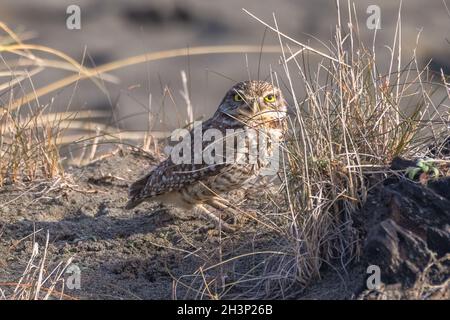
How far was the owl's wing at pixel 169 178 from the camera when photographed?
262 inches

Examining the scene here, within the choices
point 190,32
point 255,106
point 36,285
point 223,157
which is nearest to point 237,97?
Answer: point 255,106

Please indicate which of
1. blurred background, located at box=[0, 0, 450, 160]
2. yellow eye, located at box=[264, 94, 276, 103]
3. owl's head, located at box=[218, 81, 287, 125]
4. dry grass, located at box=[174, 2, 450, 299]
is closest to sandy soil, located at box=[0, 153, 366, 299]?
dry grass, located at box=[174, 2, 450, 299]

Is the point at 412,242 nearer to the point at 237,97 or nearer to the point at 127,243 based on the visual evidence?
the point at 127,243

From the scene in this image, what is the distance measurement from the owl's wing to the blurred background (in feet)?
17.5

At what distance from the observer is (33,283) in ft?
16.4

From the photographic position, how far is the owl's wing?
6664mm

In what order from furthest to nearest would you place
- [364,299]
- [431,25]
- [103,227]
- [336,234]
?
[431,25] → [103,227] → [336,234] → [364,299]

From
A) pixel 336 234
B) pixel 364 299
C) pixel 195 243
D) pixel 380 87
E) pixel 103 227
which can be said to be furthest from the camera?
pixel 103 227

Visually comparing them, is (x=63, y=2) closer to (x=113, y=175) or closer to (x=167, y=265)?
(x=113, y=175)

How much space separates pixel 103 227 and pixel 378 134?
1941 millimetres

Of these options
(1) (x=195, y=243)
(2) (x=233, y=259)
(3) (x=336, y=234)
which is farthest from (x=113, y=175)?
(3) (x=336, y=234)

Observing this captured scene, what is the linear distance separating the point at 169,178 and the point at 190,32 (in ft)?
23.0

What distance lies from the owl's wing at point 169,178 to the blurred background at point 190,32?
17.5 ft

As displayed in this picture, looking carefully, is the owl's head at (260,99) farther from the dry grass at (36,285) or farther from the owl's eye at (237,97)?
the dry grass at (36,285)
